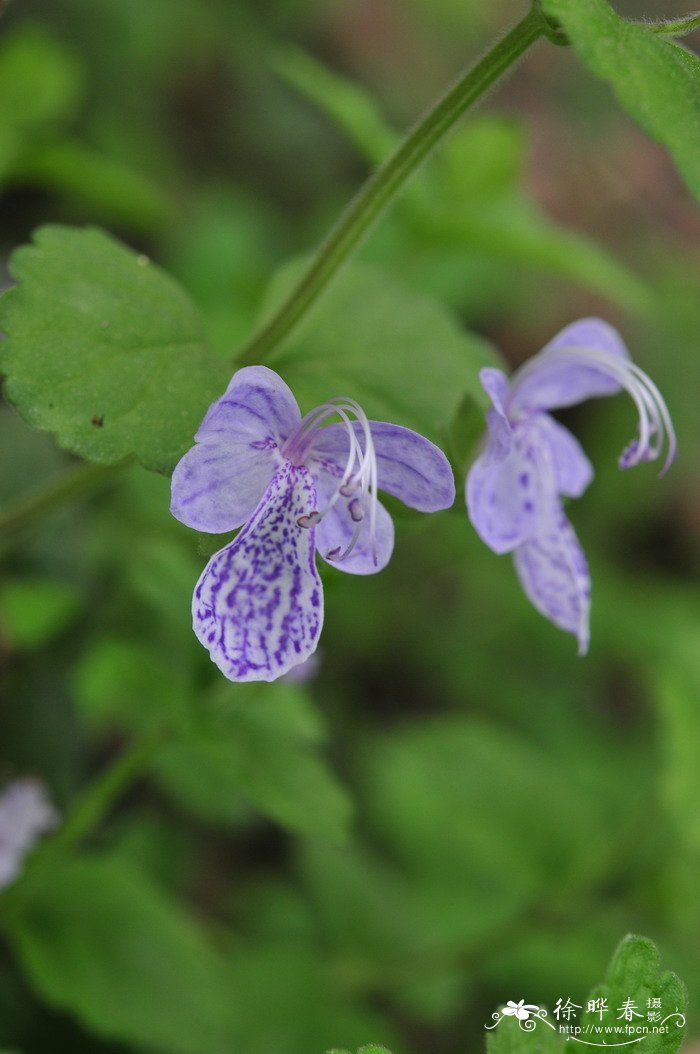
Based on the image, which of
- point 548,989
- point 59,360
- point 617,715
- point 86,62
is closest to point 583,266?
point 59,360

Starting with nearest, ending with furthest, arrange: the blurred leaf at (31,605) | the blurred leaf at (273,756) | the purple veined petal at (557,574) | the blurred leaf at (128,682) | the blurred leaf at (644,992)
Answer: the blurred leaf at (644,992) → the purple veined petal at (557,574) → the blurred leaf at (273,756) → the blurred leaf at (128,682) → the blurred leaf at (31,605)

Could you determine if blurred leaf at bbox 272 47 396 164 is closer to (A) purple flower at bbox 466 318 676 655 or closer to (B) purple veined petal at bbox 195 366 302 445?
(A) purple flower at bbox 466 318 676 655

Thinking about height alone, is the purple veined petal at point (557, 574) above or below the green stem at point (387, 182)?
below

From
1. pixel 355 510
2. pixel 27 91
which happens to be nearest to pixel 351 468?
pixel 355 510

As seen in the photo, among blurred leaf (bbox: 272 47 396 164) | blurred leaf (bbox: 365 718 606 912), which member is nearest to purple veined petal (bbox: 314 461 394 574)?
blurred leaf (bbox: 272 47 396 164)

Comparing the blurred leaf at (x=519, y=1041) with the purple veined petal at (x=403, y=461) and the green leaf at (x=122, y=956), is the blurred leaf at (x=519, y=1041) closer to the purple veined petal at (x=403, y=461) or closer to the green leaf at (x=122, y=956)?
the purple veined petal at (x=403, y=461)

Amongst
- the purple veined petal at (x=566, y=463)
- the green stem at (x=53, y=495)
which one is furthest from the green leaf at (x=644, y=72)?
the green stem at (x=53, y=495)

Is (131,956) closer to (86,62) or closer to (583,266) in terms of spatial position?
(583,266)
